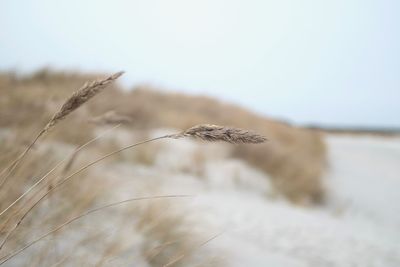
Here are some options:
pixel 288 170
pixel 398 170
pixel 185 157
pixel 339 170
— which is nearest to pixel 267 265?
pixel 185 157

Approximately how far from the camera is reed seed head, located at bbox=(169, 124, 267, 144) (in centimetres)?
64

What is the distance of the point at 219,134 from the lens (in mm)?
647

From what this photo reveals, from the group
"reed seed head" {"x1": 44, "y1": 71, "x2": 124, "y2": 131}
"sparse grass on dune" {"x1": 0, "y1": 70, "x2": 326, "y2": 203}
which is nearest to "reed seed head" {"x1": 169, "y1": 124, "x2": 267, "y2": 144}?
"reed seed head" {"x1": 44, "y1": 71, "x2": 124, "y2": 131}

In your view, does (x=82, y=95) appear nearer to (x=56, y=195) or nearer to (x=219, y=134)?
(x=219, y=134)

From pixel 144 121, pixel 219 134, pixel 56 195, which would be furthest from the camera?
pixel 144 121

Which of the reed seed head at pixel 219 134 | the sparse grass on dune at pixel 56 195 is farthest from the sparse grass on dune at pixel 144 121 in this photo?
the reed seed head at pixel 219 134

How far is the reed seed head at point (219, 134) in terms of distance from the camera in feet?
2.11

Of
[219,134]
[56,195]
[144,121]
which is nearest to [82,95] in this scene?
[219,134]

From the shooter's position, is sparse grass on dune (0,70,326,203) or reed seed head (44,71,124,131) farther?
sparse grass on dune (0,70,326,203)

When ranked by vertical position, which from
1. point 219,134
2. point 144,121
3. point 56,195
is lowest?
point 144,121

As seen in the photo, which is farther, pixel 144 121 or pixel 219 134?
pixel 144 121

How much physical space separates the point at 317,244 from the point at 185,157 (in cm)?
243

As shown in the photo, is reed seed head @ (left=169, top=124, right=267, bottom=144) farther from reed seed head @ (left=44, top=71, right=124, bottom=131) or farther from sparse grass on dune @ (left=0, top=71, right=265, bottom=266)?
reed seed head @ (left=44, top=71, right=124, bottom=131)

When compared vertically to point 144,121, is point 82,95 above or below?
above
